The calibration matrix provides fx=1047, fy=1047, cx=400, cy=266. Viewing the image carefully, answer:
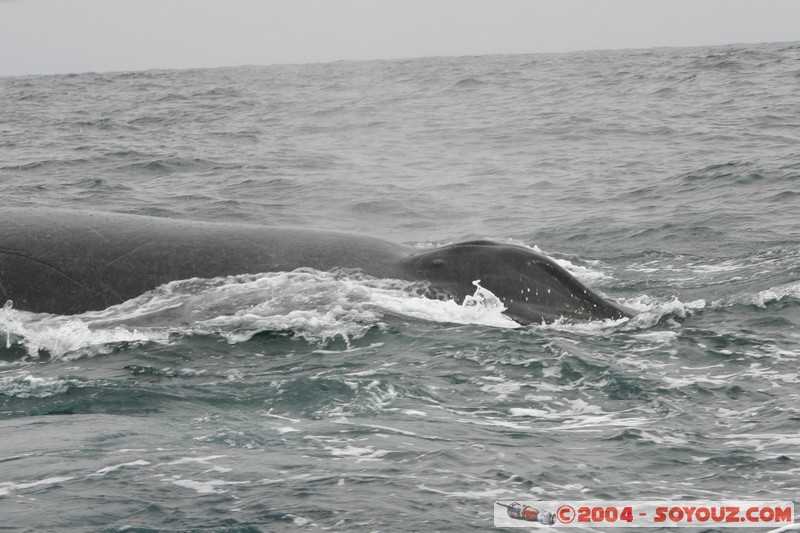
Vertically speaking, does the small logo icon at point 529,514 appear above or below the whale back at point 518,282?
below

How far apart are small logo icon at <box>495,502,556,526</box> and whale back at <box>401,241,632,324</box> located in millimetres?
3959

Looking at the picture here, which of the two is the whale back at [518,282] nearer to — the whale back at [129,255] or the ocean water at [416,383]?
the ocean water at [416,383]

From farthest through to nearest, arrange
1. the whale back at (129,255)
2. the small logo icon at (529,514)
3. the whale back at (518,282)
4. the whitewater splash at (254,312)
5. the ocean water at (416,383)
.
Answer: the whale back at (129,255)
the whale back at (518,282)
the whitewater splash at (254,312)
the ocean water at (416,383)
the small logo icon at (529,514)

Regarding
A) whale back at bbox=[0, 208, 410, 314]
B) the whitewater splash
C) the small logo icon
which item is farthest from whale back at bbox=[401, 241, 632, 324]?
the small logo icon

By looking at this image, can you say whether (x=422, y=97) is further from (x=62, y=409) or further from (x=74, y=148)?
(x=62, y=409)

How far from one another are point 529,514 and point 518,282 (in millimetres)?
4196

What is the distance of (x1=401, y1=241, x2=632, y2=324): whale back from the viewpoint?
10.0 metres

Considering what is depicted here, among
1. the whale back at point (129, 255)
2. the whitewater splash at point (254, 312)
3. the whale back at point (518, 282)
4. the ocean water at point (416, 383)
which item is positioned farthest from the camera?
the whale back at point (129, 255)

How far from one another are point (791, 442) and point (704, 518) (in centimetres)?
154

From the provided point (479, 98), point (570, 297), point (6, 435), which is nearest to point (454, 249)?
point (570, 297)

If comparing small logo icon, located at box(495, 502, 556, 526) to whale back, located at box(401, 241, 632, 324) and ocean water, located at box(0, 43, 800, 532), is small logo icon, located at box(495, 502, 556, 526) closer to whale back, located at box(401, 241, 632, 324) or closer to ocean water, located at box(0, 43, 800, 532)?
ocean water, located at box(0, 43, 800, 532)

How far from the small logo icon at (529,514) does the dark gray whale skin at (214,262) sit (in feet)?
13.0

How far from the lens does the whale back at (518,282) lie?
10.0 metres

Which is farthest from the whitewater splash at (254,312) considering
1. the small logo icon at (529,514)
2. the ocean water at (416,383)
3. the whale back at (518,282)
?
the small logo icon at (529,514)
